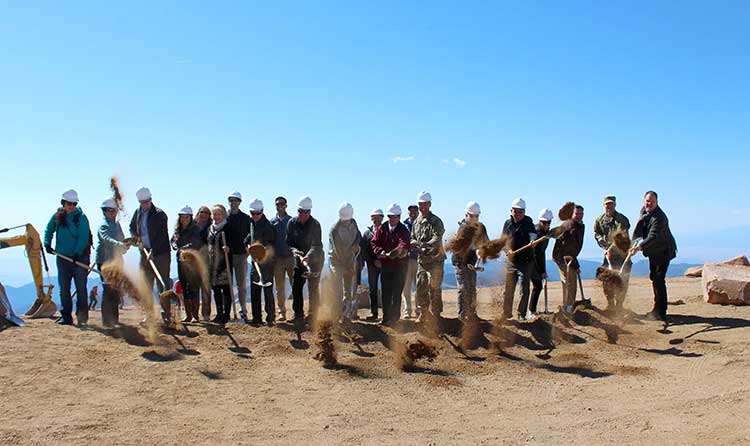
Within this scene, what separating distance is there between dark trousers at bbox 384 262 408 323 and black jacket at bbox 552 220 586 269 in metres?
2.99

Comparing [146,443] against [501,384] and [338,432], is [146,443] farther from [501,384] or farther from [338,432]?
[501,384]

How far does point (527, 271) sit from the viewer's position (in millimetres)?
8719

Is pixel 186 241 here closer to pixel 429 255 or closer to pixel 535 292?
pixel 429 255

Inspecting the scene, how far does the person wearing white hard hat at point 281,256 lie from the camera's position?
8.66 meters

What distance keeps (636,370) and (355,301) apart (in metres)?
4.23

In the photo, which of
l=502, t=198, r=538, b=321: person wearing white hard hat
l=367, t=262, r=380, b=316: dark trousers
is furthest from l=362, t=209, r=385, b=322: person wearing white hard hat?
l=502, t=198, r=538, b=321: person wearing white hard hat

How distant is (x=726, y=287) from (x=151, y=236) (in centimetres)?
1041

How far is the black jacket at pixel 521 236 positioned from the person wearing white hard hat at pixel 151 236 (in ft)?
17.7

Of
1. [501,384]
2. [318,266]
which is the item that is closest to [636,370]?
[501,384]

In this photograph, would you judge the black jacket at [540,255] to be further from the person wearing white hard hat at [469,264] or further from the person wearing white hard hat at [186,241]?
the person wearing white hard hat at [186,241]

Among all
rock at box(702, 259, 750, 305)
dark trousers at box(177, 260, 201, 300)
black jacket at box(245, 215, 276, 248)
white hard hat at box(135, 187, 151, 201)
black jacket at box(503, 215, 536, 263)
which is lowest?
rock at box(702, 259, 750, 305)

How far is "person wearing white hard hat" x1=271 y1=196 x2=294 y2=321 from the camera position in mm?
8656

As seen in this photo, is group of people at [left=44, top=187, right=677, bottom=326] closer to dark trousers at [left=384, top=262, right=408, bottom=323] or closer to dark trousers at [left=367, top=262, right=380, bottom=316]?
dark trousers at [left=384, top=262, right=408, bottom=323]

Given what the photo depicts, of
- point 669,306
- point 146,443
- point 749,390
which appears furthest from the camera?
point 669,306
